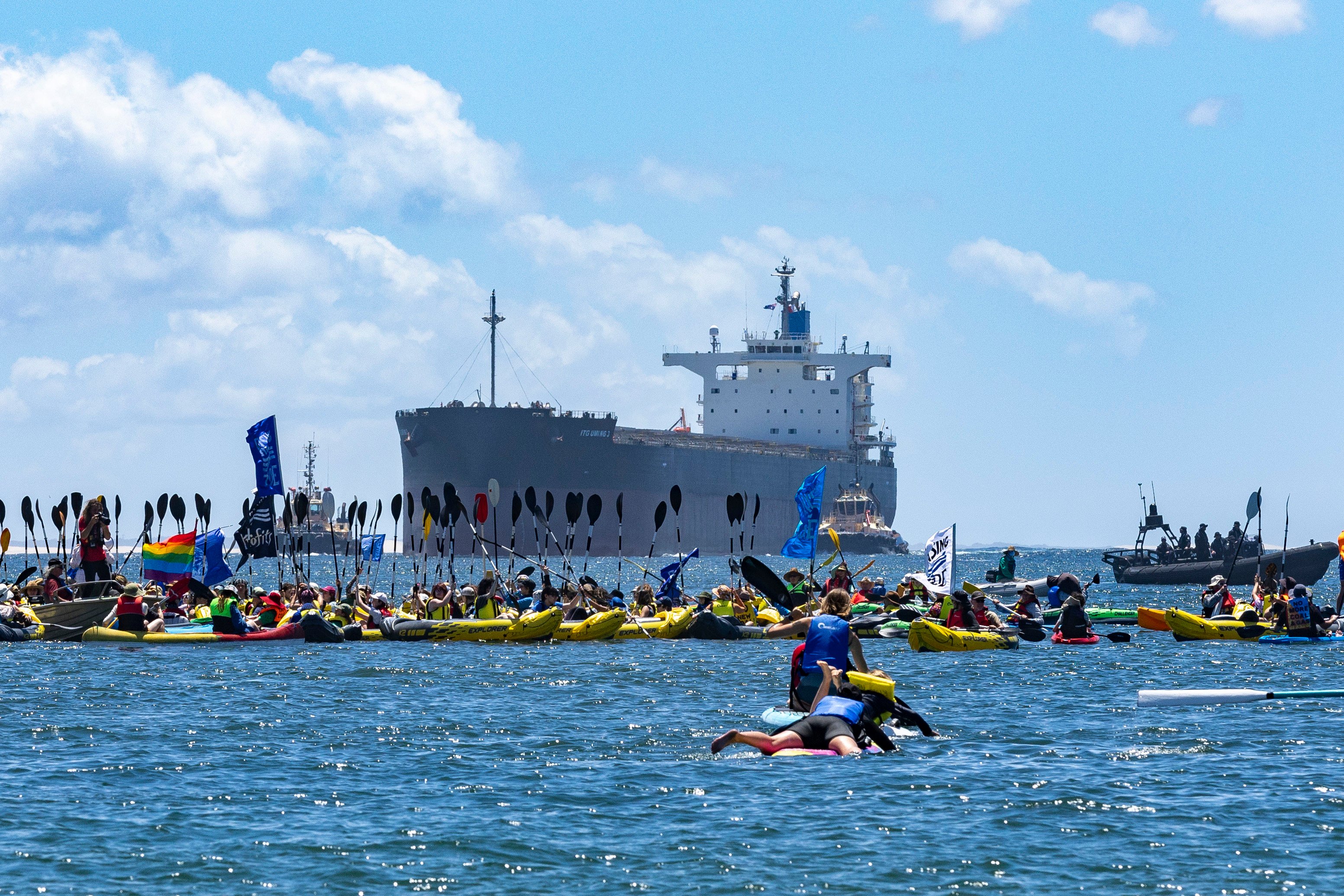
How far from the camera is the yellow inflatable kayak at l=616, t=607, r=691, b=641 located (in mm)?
29219

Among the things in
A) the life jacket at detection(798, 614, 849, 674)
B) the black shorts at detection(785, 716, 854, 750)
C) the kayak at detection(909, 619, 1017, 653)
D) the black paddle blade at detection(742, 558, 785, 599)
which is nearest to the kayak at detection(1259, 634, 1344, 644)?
the kayak at detection(909, 619, 1017, 653)

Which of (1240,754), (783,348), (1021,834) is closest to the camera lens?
(1021,834)

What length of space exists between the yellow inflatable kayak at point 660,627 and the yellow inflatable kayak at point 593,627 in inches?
17.9

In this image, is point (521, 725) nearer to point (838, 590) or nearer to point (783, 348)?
point (838, 590)

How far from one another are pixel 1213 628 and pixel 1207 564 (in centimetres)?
3336

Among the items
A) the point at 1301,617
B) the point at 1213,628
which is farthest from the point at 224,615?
the point at 1301,617

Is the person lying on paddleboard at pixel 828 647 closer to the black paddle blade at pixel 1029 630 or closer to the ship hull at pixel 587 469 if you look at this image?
the black paddle blade at pixel 1029 630

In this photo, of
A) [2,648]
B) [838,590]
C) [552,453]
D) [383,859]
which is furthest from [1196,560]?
[383,859]

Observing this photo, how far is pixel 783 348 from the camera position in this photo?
4518 inches

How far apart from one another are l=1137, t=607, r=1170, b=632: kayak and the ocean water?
10741 mm

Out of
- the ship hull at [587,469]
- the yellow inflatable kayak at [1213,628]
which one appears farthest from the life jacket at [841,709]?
the ship hull at [587,469]

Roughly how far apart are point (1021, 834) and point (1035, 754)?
3.85 meters

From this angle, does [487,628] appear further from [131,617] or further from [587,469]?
[587,469]

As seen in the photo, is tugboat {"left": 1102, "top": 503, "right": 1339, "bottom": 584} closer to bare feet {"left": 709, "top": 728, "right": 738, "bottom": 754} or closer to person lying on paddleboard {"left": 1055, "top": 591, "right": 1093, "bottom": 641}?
person lying on paddleboard {"left": 1055, "top": 591, "right": 1093, "bottom": 641}
